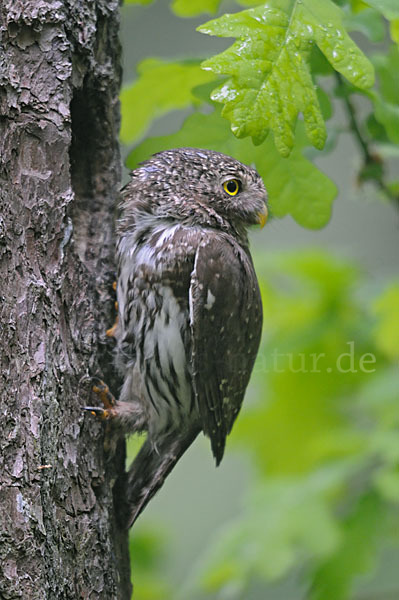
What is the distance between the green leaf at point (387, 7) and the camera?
212cm

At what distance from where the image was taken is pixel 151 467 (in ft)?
9.68

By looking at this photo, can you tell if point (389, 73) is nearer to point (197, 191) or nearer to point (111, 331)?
point (197, 191)

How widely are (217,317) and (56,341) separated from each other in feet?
2.49

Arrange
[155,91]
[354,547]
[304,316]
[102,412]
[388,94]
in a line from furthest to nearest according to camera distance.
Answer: [304,316], [354,547], [155,91], [388,94], [102,412]

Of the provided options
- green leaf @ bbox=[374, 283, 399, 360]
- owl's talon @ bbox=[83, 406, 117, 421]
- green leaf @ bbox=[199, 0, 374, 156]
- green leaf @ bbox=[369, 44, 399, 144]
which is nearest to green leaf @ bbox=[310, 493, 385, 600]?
green leaf @ bbox=[374, 283, 399, 360]

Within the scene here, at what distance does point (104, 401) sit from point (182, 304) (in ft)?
1.68

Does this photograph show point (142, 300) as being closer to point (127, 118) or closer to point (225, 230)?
point (225, 230)

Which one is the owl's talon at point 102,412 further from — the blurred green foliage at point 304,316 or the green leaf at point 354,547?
the green leaf at point 354,547

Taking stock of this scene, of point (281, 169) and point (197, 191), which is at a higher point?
point (281, 169)

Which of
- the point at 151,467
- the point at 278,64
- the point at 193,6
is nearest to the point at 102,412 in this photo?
the point at 151,467

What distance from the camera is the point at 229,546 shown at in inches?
132

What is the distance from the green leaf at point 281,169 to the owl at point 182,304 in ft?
1.25

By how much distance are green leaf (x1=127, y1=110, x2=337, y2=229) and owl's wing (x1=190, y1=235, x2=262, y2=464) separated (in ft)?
1.19

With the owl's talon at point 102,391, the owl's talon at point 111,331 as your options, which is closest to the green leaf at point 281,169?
the owl's talon at point 111,331
